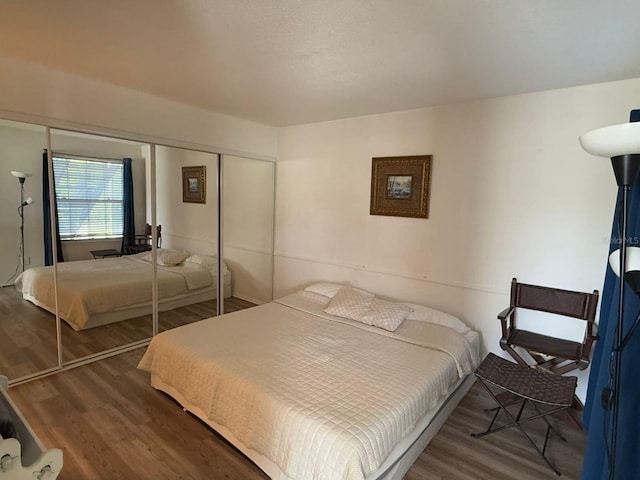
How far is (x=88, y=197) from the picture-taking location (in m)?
3.01

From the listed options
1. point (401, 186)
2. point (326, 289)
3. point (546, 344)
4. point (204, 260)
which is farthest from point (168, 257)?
point (546, 344)

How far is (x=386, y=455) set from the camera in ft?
5.55

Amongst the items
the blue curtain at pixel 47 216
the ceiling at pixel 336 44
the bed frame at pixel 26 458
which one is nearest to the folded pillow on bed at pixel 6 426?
the bed frame at pixel 26 458

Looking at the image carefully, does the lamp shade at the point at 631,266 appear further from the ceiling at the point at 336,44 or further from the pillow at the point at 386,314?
the pillow at the point at 386,314

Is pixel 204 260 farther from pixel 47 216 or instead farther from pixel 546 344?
pixel 546 344

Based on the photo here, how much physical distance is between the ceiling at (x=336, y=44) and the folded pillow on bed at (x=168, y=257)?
1.56 metres

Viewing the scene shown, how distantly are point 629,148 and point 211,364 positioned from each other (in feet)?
7.55

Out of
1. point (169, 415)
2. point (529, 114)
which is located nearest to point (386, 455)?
point (169, 415)

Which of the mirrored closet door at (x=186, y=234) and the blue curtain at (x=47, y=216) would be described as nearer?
the blue curtain at (x=47, y=216)

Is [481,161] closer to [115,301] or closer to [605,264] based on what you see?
[605,264]

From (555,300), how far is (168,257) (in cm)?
353

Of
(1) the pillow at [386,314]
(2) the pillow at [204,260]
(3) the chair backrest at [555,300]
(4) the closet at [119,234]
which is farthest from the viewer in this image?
(2) the pillow at [204,260]

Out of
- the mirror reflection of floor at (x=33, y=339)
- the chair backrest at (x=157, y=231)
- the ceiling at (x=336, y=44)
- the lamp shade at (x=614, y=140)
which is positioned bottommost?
the mirror reflection of floor at (x=33, y=339)

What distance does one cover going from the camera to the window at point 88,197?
9.21ft
